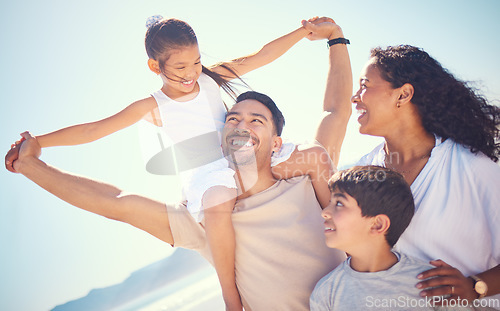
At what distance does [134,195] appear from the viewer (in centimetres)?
272

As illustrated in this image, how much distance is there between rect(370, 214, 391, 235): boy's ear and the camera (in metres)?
2.12

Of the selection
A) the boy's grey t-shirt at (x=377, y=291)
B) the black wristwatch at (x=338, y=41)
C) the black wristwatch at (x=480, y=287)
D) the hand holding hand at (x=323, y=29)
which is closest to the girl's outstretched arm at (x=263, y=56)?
the hand holding hand at (x=323, y=29)

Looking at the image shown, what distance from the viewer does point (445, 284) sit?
74.2 inches

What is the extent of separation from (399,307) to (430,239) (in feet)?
1.95

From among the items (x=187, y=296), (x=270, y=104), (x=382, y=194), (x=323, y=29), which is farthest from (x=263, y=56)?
(x=187, y=296)

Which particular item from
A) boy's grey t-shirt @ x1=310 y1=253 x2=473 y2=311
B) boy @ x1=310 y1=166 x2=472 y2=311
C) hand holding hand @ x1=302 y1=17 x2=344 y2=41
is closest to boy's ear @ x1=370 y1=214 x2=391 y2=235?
boy @ x1=310 y1=166 x2=472 y2=311

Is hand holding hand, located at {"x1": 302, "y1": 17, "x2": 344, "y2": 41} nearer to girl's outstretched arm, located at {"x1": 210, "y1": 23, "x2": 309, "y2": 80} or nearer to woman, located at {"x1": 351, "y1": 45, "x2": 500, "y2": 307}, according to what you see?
girl's outstretched arm, located at {"x1": 210, "y1": 23, "x2": 309, "y2": 80}

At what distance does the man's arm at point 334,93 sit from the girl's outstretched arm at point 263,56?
17 centimetres

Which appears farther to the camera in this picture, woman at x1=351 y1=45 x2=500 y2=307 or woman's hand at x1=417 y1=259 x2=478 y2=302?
woman at x1=351 y1=45 x2=500 y2=307

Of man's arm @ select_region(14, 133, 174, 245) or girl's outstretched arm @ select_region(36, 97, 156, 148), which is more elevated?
girl's outstretched arm @ select_region(36, 97, 156, 148)

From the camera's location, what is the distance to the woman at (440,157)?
6.97ft

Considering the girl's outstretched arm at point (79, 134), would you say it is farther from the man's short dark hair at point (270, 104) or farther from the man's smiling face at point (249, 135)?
the man's short dark hair at point (270, 104)

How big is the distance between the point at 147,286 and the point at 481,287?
1350 cm

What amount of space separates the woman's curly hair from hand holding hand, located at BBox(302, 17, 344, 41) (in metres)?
0.96
